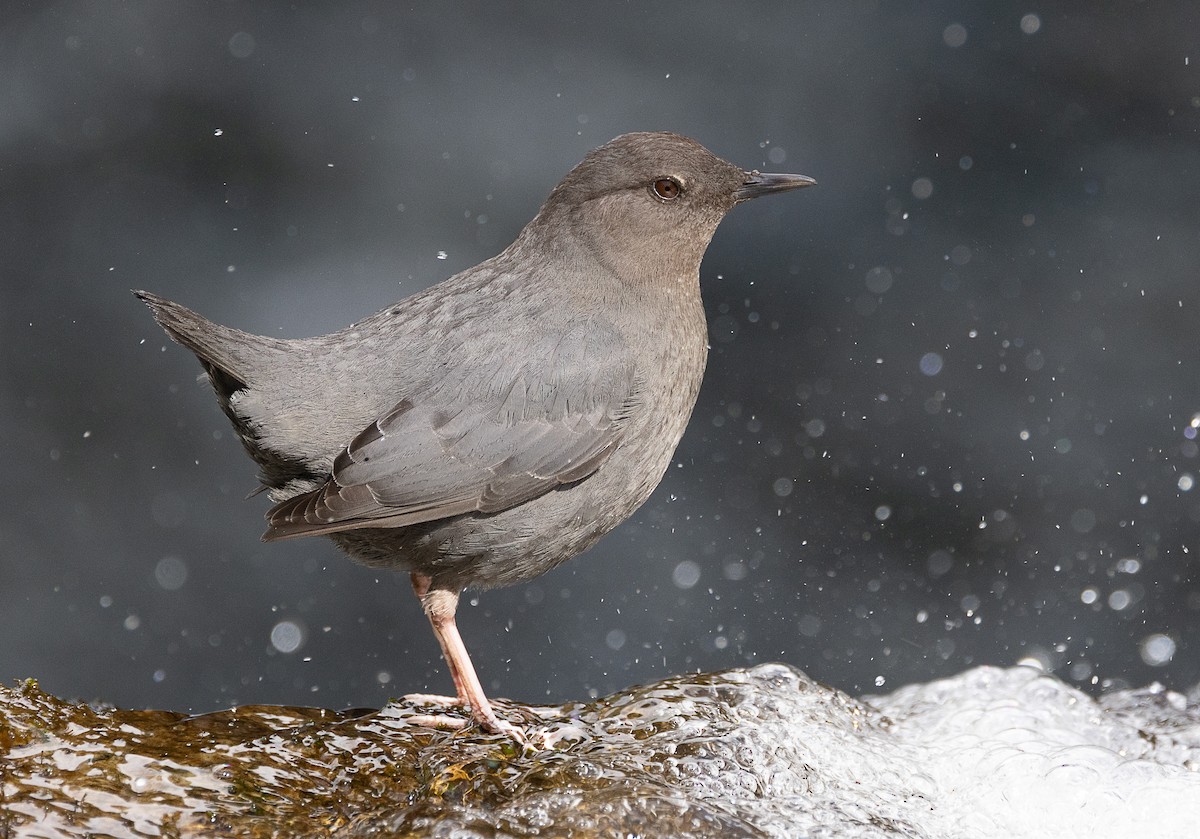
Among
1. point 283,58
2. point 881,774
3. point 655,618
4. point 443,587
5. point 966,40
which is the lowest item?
point 881,774

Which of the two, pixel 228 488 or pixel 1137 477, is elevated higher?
pixel 228 488

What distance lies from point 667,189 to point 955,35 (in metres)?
4.97

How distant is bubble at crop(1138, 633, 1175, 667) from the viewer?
22.9ft

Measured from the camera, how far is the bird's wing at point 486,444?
3.51 m

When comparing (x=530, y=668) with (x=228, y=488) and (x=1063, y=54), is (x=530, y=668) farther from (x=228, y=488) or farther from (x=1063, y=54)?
(x=1063, y=54)

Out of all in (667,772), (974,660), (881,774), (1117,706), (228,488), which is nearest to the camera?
(667,772)

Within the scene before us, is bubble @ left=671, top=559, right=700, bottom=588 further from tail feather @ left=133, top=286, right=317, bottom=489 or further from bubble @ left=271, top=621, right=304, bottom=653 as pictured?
tail feather @ left=133, top=286, right=317, bottom=489

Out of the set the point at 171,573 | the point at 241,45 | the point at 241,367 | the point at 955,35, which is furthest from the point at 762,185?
the point at 241,45

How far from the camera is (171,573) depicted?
7465 millimetres

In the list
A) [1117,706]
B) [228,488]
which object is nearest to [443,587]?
[1117,706]

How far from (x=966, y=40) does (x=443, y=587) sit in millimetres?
5995

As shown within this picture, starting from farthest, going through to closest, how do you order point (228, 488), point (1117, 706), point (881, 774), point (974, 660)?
point (228, 488) < point (974, 660) < point (1117, 706) < point (881, 774)

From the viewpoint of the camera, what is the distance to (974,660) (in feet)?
23.8

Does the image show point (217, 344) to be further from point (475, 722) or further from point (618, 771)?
point (618, 771)
